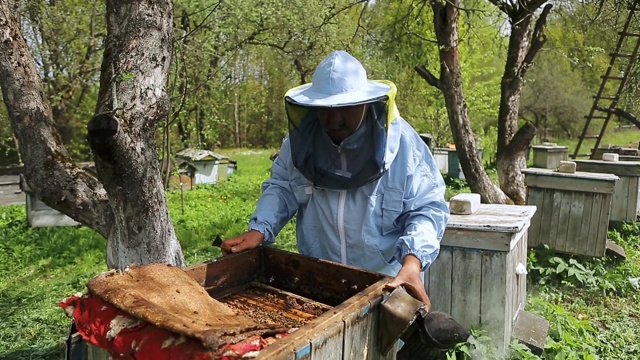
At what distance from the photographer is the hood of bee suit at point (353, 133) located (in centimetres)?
184

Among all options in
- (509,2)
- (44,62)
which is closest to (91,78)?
(44,62)

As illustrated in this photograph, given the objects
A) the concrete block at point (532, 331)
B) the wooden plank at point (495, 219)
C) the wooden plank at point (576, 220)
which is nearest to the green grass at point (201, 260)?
the concrete block at point (532, 331)

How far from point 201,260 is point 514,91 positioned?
4.16 metres

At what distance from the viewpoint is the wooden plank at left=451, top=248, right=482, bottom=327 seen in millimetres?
3094

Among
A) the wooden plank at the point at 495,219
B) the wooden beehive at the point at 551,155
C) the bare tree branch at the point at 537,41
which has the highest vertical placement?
the bare tree branch at the point at 537,41

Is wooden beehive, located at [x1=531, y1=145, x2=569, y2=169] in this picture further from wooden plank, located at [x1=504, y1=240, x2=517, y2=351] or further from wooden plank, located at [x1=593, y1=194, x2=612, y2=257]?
wooden plank, located at [x1=504, y1=240, x2=517, y2=351]

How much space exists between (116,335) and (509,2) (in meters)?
6.13

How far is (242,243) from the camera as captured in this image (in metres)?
1.88

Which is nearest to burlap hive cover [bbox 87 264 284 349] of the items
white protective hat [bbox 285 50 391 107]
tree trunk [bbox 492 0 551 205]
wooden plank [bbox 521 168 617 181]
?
white protective hat [bbox 285 50 391 107]

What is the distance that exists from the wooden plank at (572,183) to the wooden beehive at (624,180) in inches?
49.1

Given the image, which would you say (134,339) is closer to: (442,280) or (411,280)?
(411,280)

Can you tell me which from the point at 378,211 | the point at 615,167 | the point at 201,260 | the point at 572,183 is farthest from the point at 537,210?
the point at 378,211

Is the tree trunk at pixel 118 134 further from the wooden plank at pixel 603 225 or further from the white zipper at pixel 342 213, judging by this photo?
the wooden plank at pixel 603 225

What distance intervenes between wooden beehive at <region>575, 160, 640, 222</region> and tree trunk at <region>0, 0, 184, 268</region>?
17.2ft
